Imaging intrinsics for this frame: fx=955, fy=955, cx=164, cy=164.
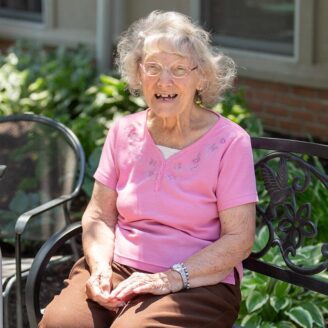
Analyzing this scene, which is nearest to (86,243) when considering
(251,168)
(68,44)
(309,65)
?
(251,168)

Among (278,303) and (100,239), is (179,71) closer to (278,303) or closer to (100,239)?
(100,239)

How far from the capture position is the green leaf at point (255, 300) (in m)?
4.07

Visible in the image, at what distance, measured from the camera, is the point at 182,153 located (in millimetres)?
3537

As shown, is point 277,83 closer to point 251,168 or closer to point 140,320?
point 251,168

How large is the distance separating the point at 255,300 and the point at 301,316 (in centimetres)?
21

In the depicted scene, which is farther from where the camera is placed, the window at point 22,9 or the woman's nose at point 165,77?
the window at point 22,9

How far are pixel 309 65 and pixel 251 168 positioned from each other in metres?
3.22

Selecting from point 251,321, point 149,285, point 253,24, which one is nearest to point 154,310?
point 149,285

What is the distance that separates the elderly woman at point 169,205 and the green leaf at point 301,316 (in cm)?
62

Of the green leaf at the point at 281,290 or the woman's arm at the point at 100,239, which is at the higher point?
the woman's arm at the point at 100,239

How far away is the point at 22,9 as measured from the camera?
9.30 meters

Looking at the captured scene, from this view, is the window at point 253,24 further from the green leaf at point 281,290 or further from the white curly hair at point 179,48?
the white curly hair at point 179,48

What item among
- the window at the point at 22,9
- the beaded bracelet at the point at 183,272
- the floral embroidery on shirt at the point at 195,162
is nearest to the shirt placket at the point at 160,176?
the floral embroidery on shirt at the point at 195,162

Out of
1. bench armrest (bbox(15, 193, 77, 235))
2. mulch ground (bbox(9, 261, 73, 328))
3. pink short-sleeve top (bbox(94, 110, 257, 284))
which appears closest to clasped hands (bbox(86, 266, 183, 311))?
pink short-sleeve top (bbox(94, 110, 257, 284))
